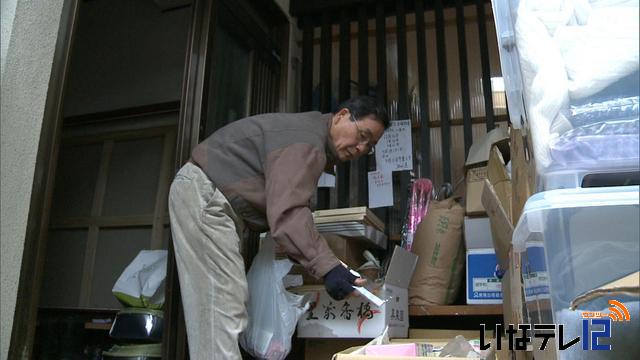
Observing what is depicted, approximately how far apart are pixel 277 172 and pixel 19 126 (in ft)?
2.10

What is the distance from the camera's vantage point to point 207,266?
1371mm

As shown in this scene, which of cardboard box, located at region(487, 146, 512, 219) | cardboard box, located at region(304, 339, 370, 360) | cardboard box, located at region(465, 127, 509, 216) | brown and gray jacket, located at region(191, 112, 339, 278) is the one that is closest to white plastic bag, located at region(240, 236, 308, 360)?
brown and gray jacket, located at region(191, 112, 339, 278)

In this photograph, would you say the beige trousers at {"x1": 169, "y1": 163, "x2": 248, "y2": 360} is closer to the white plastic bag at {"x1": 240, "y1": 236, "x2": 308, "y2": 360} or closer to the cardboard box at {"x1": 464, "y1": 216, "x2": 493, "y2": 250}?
the white plastic bag at {"x1": 240, "y1": 236, "x2": 308, "y2": 360}

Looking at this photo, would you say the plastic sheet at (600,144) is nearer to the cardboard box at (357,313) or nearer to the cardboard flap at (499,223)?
the cardboard flap at (499,223)

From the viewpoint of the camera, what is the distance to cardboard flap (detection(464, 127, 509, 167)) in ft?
6.55

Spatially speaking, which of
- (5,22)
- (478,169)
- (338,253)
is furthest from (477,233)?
(5,22)

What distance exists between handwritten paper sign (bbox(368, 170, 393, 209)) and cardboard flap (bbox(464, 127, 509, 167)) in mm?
407

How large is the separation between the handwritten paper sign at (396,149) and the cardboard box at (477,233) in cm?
51

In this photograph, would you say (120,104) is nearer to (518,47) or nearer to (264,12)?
(264,12)

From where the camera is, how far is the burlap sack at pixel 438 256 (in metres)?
1.94

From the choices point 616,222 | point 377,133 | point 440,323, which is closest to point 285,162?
point 377,133

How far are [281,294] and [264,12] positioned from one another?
1568 millimetres

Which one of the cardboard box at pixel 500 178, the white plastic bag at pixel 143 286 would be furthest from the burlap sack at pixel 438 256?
the white plastic bag at pixel 143 286

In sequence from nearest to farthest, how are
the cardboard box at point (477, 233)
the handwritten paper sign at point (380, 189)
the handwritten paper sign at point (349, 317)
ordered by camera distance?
the handwritten paper sign at point (349, 317) < the cardboard box at point (477, 233) < the handwritten paper sign at point (380, 189)
